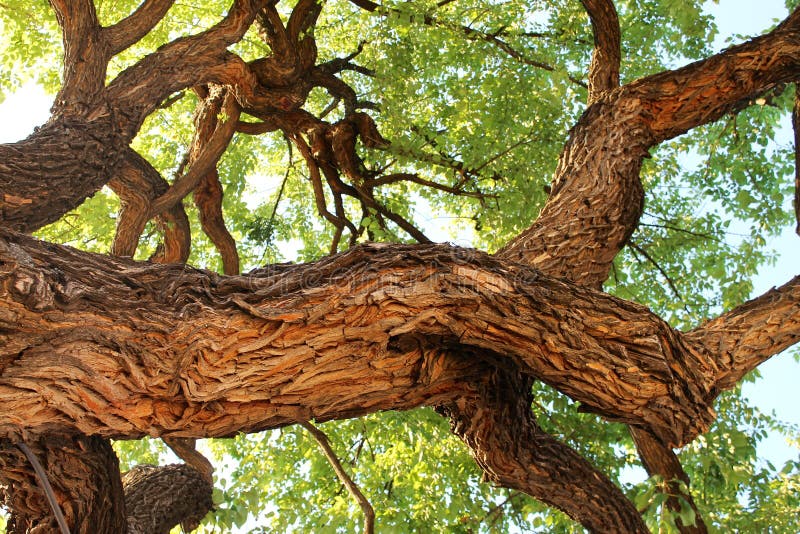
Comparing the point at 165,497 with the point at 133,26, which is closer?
the point at 165,497

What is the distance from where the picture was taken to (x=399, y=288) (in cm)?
341

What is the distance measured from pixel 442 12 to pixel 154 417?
5949mm

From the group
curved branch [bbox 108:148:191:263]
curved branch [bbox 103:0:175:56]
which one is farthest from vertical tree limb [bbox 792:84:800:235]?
curved branch [bbox 108:148:191:263]

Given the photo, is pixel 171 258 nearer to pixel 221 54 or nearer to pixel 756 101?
pixel 221 54

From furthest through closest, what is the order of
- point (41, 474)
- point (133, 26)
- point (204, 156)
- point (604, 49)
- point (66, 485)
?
point (204, 156) < point (604, 49) < point (133, 26) < point (66, 485) < point (41, 474)

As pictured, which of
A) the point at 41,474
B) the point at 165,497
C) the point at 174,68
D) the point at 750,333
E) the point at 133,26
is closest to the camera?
the point at 41,474

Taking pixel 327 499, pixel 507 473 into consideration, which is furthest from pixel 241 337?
pixel 327 499

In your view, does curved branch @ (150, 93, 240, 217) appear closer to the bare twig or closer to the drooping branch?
the drooping branch

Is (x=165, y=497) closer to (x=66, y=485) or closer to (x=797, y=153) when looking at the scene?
(x=66, y=485)

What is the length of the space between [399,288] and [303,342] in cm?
49

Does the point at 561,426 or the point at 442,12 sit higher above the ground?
the point at 442,12

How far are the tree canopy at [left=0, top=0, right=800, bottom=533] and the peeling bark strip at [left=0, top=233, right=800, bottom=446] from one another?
1 cm

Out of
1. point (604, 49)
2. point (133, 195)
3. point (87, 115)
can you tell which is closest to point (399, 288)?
point (87, 115)

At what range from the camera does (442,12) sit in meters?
7.91
